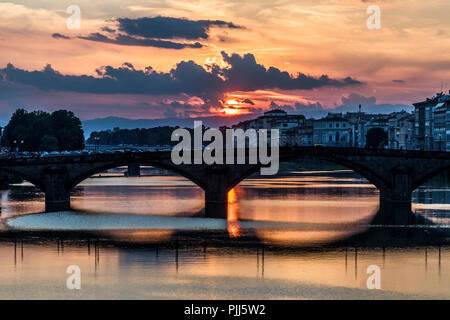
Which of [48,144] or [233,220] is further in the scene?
[48,144]

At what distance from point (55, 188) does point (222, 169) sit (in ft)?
48.9

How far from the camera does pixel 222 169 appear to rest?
2800 inches

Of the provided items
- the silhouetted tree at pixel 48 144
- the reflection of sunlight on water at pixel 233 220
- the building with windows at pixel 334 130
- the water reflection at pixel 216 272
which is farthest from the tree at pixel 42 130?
the water reflection at pixel 216 272

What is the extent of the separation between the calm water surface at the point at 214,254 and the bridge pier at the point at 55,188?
Result: 1410mm

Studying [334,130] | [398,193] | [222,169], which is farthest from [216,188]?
[334,130]

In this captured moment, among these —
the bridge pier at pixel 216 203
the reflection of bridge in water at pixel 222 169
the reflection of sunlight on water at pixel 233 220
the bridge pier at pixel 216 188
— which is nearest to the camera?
the reflection of sunlight on water at pixel 233 220

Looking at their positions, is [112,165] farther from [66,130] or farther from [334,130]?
[334,130]

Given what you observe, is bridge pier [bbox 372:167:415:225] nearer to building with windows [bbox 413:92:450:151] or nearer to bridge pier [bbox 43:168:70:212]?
bridge pier [bbox 43:168:70:212]

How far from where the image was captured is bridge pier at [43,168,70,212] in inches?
2749

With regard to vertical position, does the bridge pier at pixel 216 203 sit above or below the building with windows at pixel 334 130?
below

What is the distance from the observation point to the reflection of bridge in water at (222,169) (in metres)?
69.9

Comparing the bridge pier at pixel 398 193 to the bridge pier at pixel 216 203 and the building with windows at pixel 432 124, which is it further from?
the building with windows at pixel 432 124
